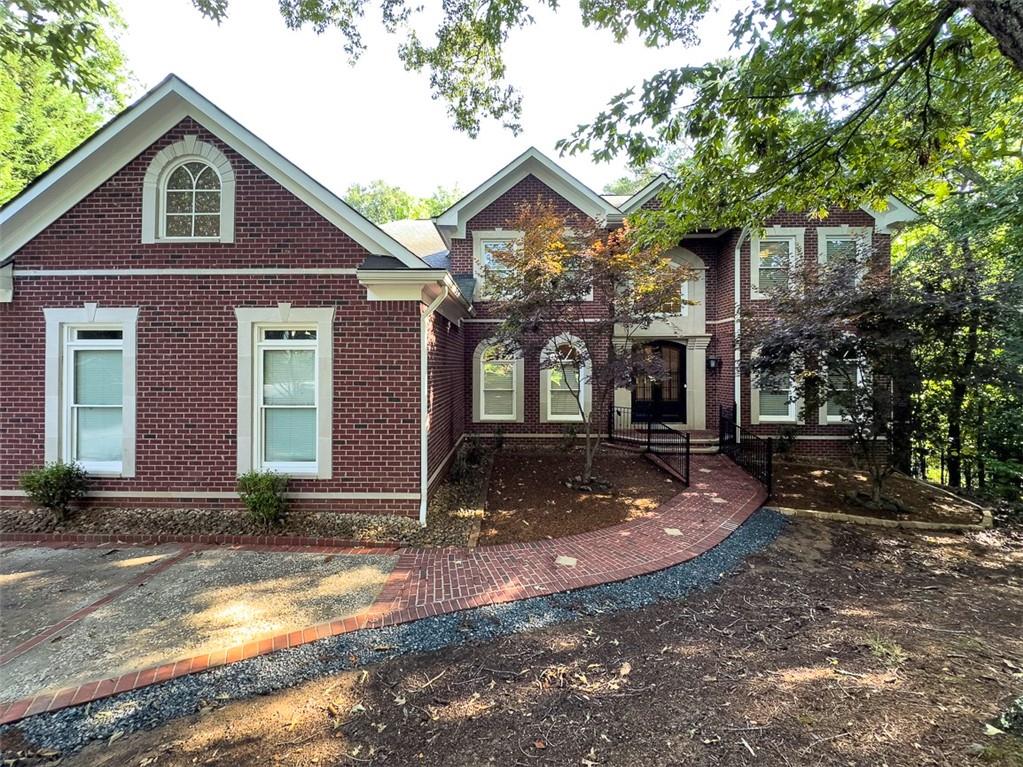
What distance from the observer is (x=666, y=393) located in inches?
509

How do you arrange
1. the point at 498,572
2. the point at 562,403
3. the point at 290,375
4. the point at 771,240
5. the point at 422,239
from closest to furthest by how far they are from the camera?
the point at 498,572, the point at 290,375, the point at 771,240, the point at 562,403, the point at 422,239

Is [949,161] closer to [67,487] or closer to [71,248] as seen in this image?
[71,248]

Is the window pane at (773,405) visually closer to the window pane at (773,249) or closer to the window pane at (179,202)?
the window pane at (773,249)

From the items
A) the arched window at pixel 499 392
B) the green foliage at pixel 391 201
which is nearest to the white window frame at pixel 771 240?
the arched window at pixel 499 392

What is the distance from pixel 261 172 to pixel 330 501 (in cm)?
485

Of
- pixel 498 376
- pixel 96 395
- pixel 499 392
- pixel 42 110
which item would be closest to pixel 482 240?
pixel 498 376

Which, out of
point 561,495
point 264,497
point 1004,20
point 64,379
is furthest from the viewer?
point 561,495

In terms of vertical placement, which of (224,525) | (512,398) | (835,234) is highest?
(835,234)

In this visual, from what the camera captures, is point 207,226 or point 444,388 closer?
point 207,226

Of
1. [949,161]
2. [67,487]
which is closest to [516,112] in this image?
[949,161]

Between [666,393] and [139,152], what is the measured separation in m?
12.7

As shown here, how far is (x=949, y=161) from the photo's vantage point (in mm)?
6145

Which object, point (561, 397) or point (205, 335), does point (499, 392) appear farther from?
point (205, 335)

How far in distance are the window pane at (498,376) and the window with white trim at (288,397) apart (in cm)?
596
